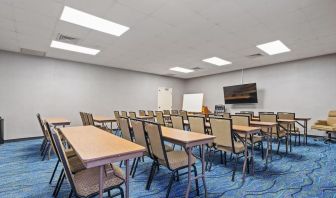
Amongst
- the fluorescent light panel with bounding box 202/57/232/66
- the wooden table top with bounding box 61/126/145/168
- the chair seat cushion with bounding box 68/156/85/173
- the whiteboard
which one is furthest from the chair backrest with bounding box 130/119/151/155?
the whiteboard

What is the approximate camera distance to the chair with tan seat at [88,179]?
1388mm

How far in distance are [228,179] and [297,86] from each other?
18.8 ft

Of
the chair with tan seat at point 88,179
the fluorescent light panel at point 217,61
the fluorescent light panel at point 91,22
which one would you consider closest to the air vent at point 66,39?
the fluorescent light panel at point 91,22

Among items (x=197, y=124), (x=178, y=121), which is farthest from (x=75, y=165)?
(x=178, y=121)

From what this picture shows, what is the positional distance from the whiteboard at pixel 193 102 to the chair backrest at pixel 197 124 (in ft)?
20.7

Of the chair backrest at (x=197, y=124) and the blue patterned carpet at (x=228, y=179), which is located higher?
the chair backrest at (x=197, y=124)

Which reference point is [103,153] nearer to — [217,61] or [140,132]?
[140,132]

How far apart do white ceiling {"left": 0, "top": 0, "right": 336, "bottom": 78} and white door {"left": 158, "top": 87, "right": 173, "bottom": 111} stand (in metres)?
3.72

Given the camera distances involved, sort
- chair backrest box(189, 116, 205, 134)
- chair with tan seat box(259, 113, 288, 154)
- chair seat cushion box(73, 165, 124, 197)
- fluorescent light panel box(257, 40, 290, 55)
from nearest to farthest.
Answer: chair seat cushion box(73, 165, 124, 197)
chair backrest box(189, 116, 205, 134)
chair with tan seat box(259, 113, 288, 154)
fluorescent light panel box(257, 40, 290, 55)

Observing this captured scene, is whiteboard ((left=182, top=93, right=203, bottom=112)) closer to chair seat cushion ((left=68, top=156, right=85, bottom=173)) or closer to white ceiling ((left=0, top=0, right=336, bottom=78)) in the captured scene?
white ceiling ((left=0, top=0, right=336, bottom=78))

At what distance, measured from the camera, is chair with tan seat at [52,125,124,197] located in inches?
54.6

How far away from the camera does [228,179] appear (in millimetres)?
2721

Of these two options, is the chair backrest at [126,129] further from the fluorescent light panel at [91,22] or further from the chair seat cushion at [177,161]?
the fluorescent light panel at [91,22]

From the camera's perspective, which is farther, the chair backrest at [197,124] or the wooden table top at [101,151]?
the chair backrest at [197,124]
